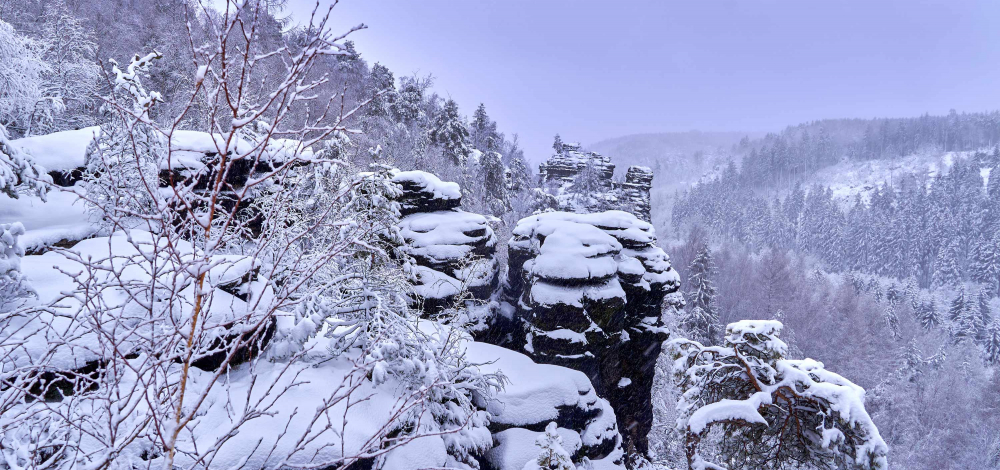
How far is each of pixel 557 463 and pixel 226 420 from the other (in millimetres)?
5212

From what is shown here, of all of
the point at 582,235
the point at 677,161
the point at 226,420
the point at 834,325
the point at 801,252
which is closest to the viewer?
the point at 226,420

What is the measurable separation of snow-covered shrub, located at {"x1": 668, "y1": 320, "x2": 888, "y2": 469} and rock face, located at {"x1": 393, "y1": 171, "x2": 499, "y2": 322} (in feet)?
21.0

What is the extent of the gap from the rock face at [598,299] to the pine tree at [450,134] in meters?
→ 18.4

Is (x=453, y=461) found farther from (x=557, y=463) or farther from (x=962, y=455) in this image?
(x=962, y=455)

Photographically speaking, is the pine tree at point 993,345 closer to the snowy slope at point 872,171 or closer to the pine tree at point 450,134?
the pine tree at point 450,134

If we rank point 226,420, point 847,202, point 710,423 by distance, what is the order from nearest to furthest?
point 226,420 < point 710,423 < point 847,202

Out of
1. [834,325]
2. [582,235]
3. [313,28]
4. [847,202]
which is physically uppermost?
[313,28]

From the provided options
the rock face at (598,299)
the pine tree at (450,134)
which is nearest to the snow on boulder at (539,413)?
the rock face at (598,299)

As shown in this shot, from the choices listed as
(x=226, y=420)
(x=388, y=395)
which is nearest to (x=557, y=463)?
(x=388, y=395)

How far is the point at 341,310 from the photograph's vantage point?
26.3 ft

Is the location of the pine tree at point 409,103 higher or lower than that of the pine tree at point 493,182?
higher

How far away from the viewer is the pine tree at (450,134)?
3144cm

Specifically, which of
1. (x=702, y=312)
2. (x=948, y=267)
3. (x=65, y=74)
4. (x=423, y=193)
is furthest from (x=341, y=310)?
(x=948, y=267)

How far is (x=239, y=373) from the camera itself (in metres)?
6.53
